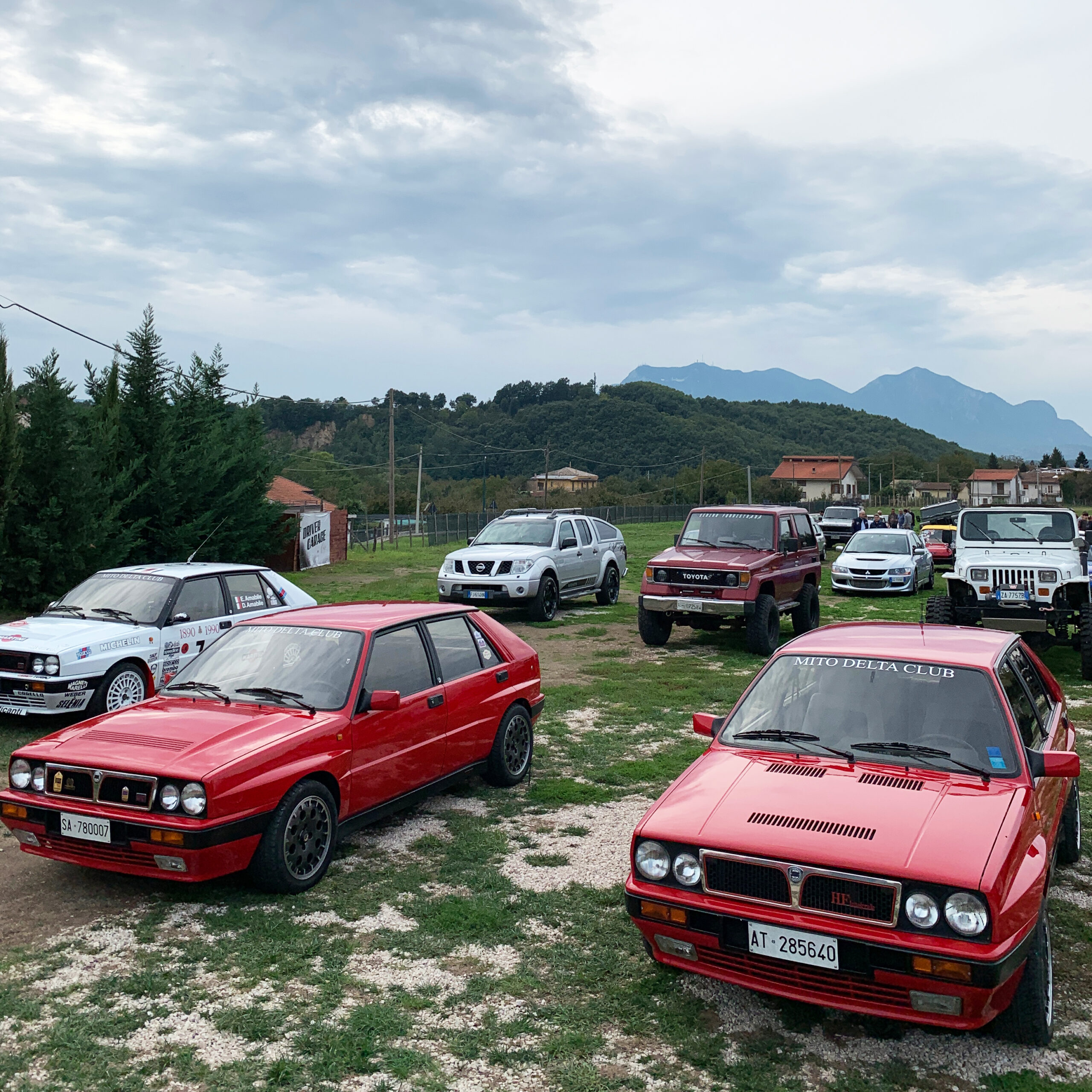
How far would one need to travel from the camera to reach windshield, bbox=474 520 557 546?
17.5 meters

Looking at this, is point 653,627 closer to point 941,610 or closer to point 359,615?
point 941,610

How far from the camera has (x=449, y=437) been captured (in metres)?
92.0

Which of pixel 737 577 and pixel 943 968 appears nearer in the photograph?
pixel 943 968

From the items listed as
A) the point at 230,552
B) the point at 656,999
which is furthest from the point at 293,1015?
the point at 230,552

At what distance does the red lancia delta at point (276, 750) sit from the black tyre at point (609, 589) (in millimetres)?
12313

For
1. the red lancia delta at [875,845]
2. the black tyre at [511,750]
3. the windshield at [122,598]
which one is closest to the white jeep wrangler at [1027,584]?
the black tyre at [511,750]

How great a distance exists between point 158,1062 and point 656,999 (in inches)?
77.1

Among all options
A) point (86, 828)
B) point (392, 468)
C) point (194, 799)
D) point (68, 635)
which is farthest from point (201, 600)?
point (392, 468)

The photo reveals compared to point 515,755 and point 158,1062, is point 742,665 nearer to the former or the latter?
point 515,755

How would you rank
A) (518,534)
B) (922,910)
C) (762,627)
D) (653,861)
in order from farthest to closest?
(518,534) → (762,627) → (653,861) → (922,910)

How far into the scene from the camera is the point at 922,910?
3494 mm

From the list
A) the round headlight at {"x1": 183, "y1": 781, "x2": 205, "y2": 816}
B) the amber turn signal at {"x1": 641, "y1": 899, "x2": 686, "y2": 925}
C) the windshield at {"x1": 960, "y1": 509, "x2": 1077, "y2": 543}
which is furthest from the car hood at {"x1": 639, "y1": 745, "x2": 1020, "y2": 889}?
the windshield at {"x1": 960, "y1": 509, "x2": 1077, "y2": 543}

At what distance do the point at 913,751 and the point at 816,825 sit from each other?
83 centimetres

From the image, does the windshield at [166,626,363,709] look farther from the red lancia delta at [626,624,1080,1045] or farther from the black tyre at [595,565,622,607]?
the black tyre at [595,565,622,607]
